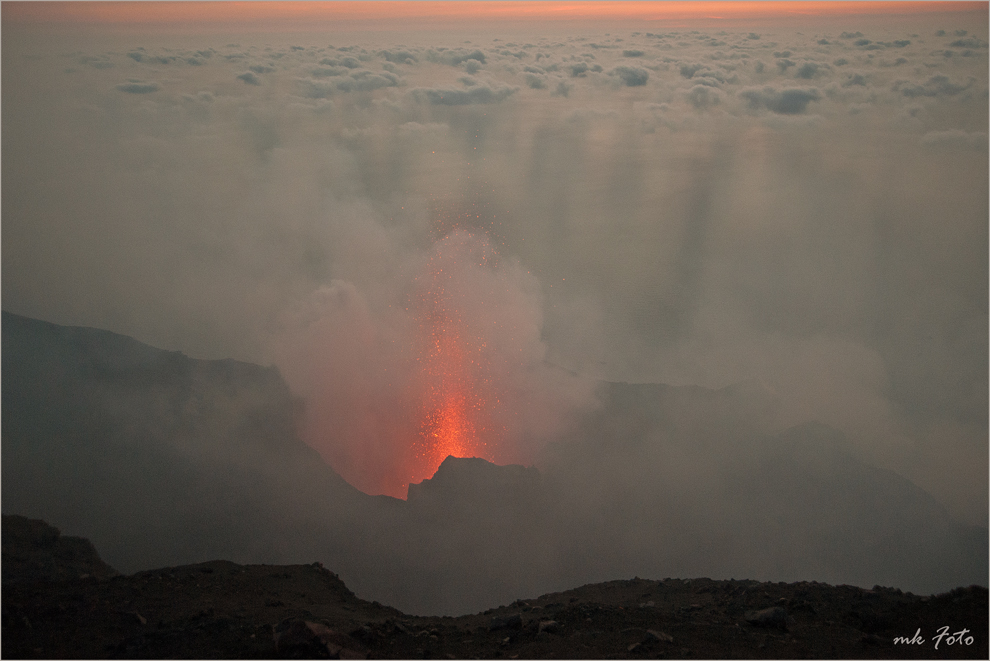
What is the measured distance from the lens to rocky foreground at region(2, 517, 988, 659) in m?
10.8

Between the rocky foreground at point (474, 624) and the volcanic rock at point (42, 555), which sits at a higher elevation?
the volcanic rock at point (42, 555)

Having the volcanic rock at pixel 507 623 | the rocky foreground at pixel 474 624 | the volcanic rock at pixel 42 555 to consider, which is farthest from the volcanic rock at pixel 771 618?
the volcanic rock at pixel 42 555

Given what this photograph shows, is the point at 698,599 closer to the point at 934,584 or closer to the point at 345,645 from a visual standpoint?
the point at 345,645

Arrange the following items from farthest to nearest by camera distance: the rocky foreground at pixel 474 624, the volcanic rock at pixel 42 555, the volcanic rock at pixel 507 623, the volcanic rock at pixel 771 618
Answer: the volcanic rock at pixel 42 555
the volcanic rock at pixel 507 623
the volcanic rock at pixel 771 618
the rocky foreground at pixel 474 624

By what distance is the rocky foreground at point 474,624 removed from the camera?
10.8 m

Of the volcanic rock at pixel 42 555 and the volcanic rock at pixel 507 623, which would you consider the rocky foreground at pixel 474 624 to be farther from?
the volcanic rock at pixel 42 555

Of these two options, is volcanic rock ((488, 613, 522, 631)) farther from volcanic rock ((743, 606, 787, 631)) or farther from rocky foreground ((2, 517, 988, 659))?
volcanic rock ((743, 606, 787, 631))

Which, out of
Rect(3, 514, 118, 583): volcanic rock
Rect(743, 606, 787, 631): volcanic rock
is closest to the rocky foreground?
Rect(743, 606, 787, 631): volcanic rock

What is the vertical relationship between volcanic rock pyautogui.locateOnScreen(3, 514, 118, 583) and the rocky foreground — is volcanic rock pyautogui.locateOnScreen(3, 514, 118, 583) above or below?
above

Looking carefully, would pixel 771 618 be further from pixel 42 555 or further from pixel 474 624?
pixel 42 555

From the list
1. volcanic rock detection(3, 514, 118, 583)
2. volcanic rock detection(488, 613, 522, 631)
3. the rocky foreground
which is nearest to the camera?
the rocky foreground

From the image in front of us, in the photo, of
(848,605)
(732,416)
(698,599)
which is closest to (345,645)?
(698,599)

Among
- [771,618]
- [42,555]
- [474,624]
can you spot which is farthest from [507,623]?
[42,555]

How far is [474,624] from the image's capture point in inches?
499
